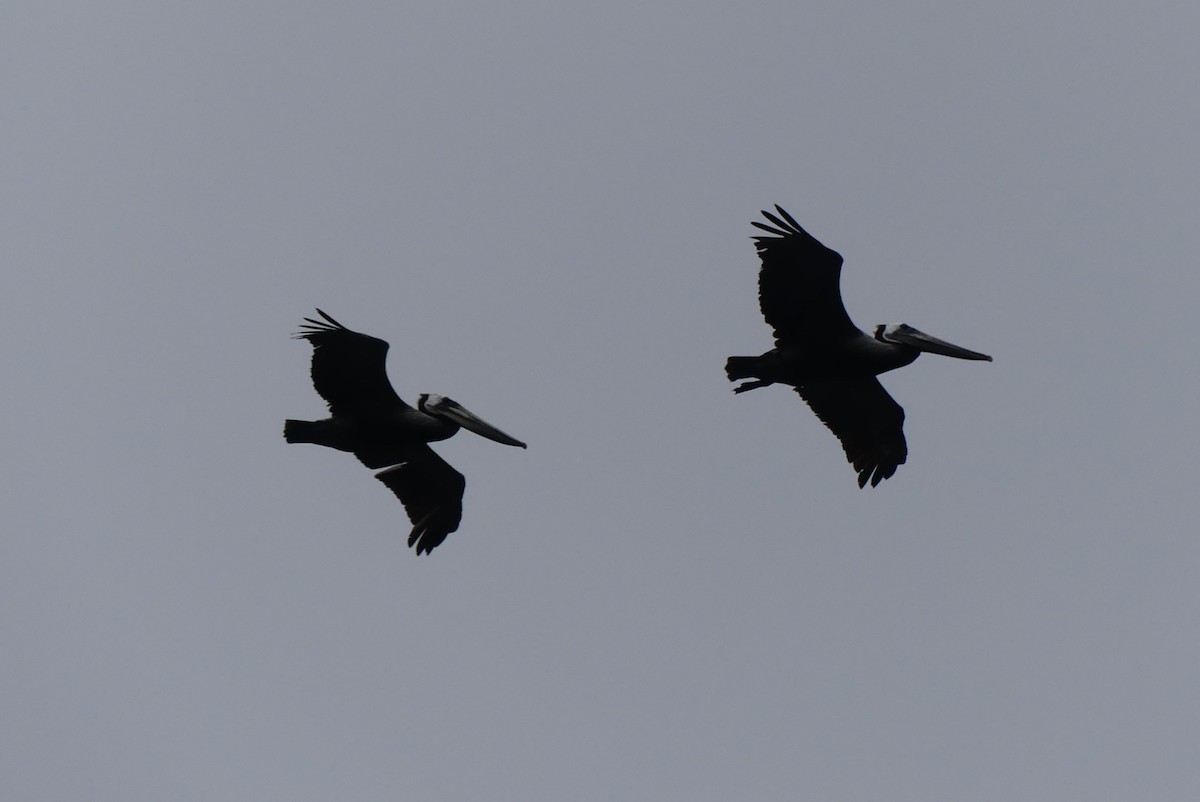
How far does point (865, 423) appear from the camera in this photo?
2144 centimetres

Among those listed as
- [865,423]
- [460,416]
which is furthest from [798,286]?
[460,416]

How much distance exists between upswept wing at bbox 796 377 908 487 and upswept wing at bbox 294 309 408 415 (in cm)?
469

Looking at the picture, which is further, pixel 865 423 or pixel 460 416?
pixel 865 423

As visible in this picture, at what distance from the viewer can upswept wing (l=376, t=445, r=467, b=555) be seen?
20.5 metres

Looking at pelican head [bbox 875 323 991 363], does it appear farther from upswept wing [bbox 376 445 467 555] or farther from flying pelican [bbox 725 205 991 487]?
upswept wing [bbox 376 445 467 555]

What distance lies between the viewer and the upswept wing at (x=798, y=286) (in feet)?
64.1

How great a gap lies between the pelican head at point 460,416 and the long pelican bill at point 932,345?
3.99m

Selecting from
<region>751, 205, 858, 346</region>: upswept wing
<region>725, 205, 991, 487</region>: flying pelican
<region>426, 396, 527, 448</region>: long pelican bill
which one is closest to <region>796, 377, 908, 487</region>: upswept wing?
<region>725, 205, 991, 487</region>: flying pelican

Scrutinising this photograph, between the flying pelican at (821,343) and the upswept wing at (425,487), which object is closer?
the flying pelican at (821,343)

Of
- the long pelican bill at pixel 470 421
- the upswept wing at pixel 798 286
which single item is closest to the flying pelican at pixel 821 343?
the upswept wing at pixel 798 286

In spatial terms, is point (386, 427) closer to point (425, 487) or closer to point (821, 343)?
point (425, 487)

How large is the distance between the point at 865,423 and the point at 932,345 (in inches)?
51.6

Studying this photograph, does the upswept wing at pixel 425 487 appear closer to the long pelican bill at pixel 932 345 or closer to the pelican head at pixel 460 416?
the pelican head at pixel 460 416

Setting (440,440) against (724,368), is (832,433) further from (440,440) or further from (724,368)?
(440,440)
